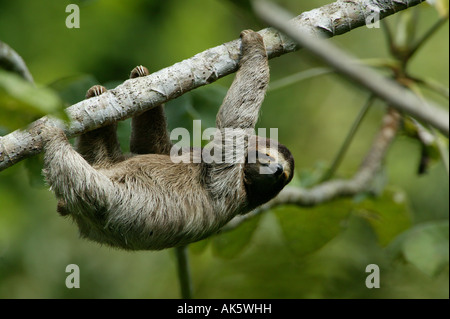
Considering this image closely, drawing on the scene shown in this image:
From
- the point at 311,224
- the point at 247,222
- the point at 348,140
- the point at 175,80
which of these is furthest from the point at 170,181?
the point at 348,140

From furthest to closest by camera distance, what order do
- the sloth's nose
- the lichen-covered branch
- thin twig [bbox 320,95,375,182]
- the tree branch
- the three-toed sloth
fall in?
thin twig [bbox 320,95,375,182] < the lichen-covered branch < the sloth's nose < the three-toed sloth < the tree branch

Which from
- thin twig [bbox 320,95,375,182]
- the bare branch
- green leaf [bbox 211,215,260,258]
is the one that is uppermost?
thin twig [bbox 320,95,375,182]

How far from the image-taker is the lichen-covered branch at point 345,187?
6.66 meters

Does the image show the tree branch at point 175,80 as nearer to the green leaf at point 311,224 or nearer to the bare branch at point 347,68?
the bare branch at point 347,68

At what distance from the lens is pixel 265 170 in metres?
5.50

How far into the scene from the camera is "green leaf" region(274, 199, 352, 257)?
7336 mm

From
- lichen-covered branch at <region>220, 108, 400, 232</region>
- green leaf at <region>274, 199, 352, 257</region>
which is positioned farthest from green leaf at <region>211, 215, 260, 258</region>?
lichen-covered branch at <region>220, 108, 400, 232</region>

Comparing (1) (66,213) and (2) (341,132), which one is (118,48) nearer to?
(2) (341,132)

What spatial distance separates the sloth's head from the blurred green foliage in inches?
37.8

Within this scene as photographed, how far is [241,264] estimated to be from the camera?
855cm

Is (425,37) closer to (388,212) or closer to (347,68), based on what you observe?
(388,212)

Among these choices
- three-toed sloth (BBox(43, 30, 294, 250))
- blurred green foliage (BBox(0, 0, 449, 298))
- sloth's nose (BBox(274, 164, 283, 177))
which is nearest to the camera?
three-toed sloth (BBox(43, 30, 294, 250))

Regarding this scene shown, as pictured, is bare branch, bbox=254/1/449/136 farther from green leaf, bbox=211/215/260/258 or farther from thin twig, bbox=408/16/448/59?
thin twig, bbox=408/16/448/59

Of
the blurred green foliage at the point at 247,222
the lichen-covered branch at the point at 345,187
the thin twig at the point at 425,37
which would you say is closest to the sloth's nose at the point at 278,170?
the lichen-covered branch at the point at 345,187
